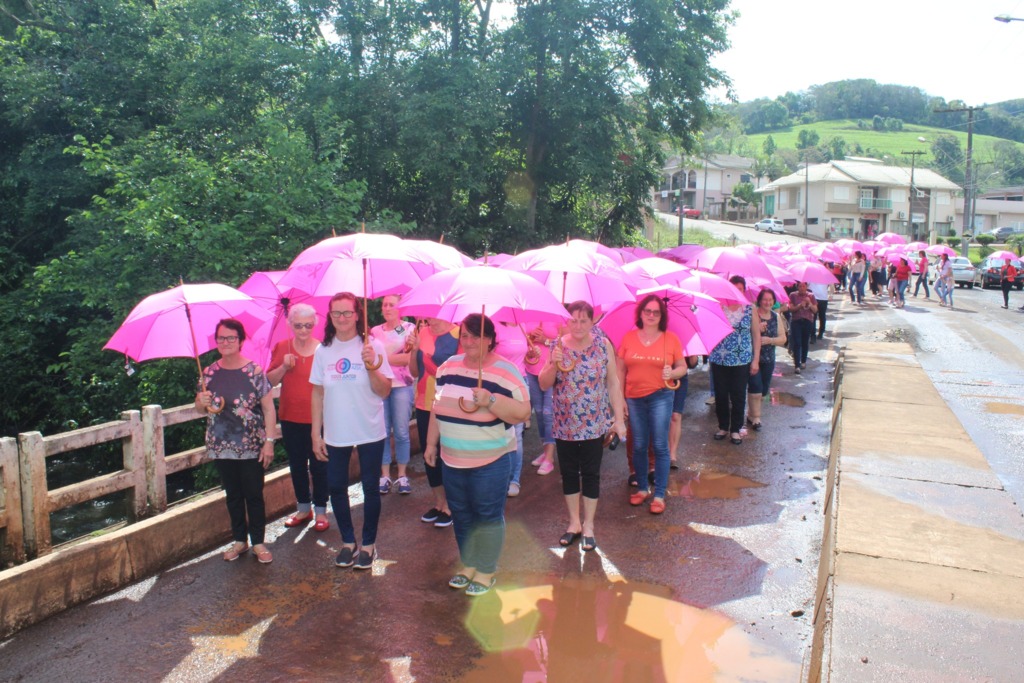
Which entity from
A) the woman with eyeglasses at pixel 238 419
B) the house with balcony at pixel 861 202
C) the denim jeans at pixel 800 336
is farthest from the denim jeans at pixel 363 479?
the house with balcony at pixel 861 202

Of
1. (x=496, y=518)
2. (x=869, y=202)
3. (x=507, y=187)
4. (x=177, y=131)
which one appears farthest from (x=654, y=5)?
(x=869, y=202)

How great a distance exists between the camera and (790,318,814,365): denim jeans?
Result: 1374 cm

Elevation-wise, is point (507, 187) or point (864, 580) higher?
point (507, 187)

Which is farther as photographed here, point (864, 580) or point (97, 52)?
point (97, 52)

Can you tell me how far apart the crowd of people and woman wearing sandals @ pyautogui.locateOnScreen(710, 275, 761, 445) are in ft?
5.32

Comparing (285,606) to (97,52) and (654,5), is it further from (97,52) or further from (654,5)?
(654,5)

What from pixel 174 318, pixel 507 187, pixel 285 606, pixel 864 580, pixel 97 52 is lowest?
pixel 285 606

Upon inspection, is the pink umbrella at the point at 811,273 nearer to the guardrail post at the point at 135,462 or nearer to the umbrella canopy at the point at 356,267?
the umbrella canopy at the point at 356,267

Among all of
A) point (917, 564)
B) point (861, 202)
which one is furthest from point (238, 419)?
point (861, 202)

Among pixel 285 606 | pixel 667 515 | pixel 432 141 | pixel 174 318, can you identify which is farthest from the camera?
pixel 432 141

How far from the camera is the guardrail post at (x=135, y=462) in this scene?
6.32 metres

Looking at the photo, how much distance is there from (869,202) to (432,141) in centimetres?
7125

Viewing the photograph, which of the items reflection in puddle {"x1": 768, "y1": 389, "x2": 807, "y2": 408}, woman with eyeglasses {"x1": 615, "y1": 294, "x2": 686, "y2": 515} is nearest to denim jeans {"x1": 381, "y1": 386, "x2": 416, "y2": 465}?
woman with eyeglasses {"x1": 615, "y1": 294, "x2": 686, "y2": 515}

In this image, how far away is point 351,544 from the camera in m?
5.68
